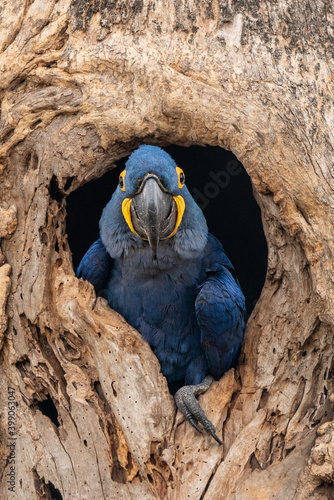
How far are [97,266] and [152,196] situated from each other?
0.81 metres

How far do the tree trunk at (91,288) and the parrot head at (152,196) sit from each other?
223 millimetres

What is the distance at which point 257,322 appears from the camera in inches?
115

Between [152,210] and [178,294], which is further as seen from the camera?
[178,294]

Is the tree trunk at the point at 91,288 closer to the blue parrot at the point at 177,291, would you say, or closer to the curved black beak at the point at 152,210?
the blue parrot at the point at 177,291

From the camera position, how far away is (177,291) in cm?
301

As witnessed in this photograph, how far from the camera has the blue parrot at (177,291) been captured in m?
2.82

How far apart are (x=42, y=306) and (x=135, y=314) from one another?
57 centimetres

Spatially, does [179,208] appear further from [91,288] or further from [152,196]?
[91,288]

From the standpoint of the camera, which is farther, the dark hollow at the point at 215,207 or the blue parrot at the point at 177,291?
the dark hollow at the point at 215,207

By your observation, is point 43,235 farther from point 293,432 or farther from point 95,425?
point 293,432

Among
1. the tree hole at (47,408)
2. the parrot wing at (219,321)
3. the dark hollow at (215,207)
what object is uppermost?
the dark hollow at (215,207)

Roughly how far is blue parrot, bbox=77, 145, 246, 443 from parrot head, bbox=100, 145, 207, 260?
0.04 feet

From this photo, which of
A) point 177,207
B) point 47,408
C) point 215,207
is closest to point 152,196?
point 177,207

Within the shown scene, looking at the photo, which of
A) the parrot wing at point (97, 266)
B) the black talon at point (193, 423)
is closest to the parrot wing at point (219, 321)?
the black talon at point (193, 423)
